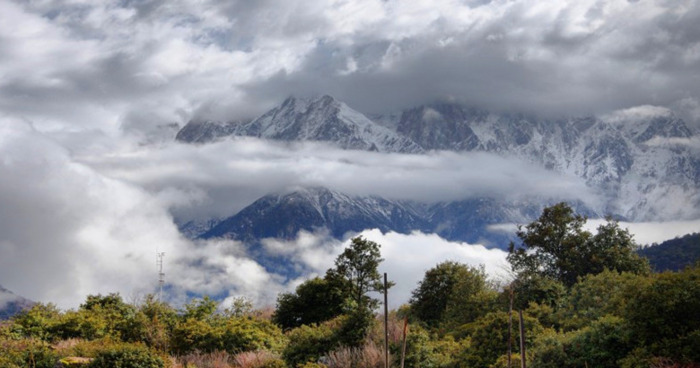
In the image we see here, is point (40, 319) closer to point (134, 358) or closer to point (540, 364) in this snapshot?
point (134, 358)

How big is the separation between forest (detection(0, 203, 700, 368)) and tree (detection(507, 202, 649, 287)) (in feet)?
0.36

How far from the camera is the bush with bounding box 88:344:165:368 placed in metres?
28.5

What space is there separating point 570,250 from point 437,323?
12.0 meters

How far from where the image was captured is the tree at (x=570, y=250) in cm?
5422

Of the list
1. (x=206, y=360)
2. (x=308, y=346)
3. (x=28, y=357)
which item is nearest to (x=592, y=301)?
(x=308, y=346)

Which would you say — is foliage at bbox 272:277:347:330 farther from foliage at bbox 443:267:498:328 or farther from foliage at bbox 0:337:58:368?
foliage at bbox 0:337:58:368

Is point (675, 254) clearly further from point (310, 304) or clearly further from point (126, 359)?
point (126, 359)

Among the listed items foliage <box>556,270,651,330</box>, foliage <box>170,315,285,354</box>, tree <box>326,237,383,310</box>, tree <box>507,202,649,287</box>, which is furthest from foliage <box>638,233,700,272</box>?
foliage <box>170,315,285,354</box>

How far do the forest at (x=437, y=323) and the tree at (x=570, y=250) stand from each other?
11 centimetres

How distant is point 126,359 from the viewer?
93.9 ft

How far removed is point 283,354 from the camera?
33.5 m

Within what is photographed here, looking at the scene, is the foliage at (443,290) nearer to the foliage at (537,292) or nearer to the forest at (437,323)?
the forest at (437,323)

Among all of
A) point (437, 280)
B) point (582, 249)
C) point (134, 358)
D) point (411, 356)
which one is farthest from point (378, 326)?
point (582, 249)

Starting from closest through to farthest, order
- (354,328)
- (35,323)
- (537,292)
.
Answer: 1. (354,328)
2. (35,323)
3. (537,292)
